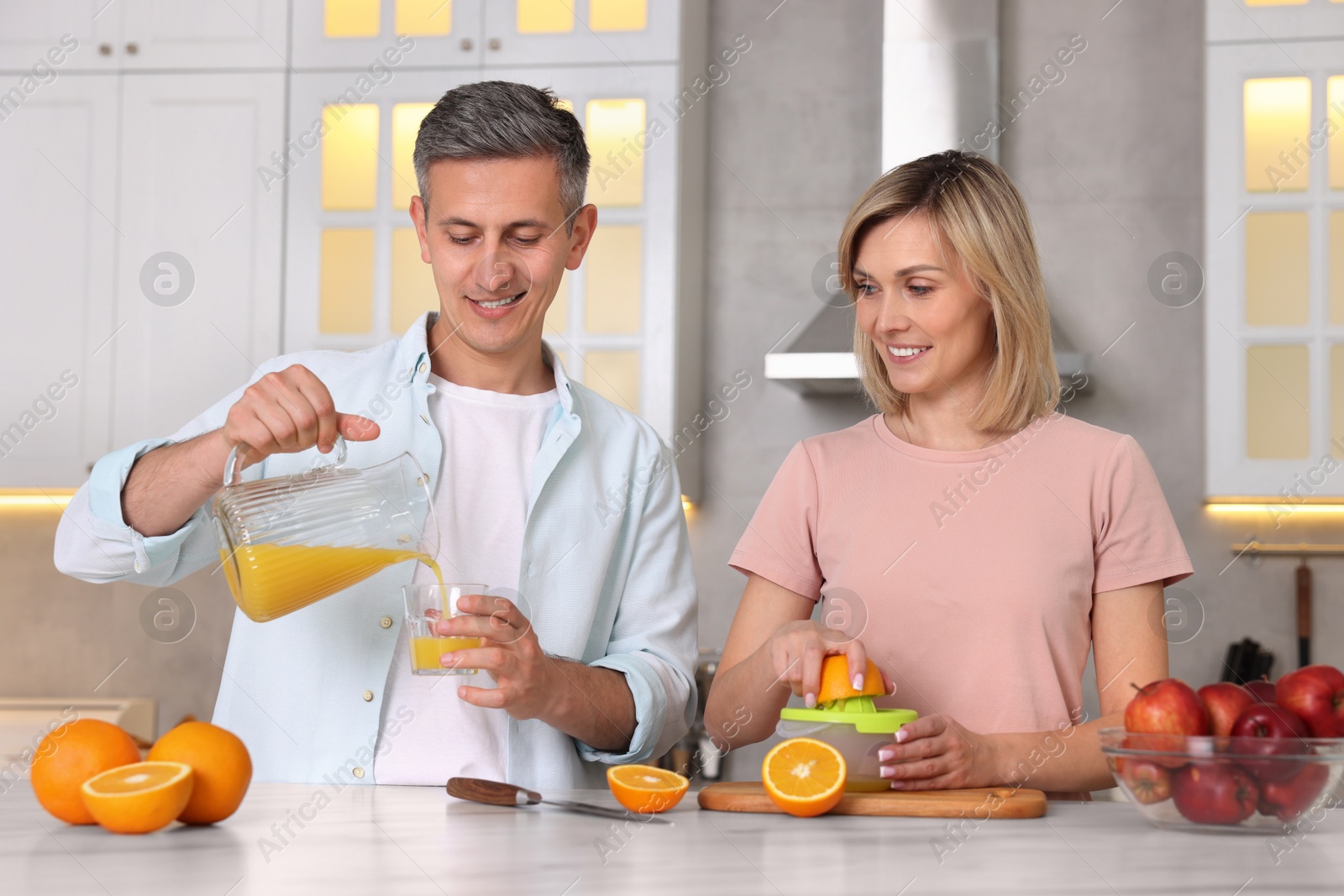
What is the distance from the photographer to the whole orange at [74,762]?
0.97 metres

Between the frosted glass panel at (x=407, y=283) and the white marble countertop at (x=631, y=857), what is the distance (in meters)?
2.09

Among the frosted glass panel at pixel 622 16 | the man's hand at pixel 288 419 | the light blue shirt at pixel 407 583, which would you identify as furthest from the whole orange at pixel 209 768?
the frosted glass panel at pixel 622 16

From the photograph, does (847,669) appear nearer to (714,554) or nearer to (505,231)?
(505,231)

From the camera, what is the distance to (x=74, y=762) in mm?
975

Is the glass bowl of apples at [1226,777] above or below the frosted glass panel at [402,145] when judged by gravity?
below

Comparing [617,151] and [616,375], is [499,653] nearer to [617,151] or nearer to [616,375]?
[616,375]

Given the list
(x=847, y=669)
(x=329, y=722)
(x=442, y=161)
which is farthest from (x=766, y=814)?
(x=442, y=161)

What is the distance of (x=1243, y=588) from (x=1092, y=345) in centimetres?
75

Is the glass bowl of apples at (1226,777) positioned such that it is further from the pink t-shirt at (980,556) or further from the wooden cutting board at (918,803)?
the pink t-shirt at (980,556)

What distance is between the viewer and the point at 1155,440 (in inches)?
131

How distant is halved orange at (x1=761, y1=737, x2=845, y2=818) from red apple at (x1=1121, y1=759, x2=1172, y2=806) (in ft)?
0.77

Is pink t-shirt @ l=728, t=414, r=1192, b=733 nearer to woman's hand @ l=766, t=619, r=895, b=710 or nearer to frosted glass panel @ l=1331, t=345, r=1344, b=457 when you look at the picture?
woman's hand @ l=766, t=619, r=895, b=710

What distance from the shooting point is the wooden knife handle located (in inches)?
44.4

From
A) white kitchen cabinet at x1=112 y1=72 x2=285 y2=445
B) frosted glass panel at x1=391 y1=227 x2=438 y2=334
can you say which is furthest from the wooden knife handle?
white kitchen cabinet at x1=112 y1=72 x2=285 y2=445
